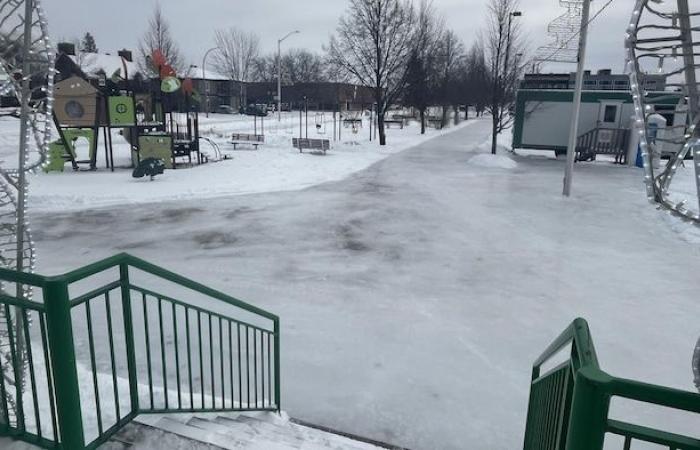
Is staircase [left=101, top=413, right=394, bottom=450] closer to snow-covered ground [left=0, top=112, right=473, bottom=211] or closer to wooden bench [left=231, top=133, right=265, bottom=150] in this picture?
snow-covered ground [left=0, top=112, right=473, bottom=211]

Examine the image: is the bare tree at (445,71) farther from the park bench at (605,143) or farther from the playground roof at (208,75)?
the playground roof at (208,75)

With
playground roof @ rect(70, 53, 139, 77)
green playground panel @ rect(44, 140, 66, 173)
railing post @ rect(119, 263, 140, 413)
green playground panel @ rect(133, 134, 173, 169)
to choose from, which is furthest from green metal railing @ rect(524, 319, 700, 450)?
playground roof @ rect(70, 53, 139, 77)

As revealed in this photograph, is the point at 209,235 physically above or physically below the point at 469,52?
below

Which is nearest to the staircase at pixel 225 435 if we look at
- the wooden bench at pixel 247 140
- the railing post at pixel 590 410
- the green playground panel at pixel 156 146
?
the railing post at pixel 590 410

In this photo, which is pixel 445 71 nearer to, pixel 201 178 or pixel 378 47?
pixel 378 47

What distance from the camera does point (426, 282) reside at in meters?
9.02

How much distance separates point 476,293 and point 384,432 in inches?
161

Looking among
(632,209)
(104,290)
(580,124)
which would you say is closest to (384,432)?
(104,290)

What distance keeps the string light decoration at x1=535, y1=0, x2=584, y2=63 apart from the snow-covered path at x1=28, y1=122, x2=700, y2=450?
18.5ft

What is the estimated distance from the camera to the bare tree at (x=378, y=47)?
31.8 metres

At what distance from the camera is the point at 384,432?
4988 millimetres

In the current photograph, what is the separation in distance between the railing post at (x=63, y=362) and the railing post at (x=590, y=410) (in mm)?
2278

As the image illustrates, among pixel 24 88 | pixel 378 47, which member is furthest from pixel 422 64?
pixel 24 88

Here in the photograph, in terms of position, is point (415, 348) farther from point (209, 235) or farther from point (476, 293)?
point (209, 235)
